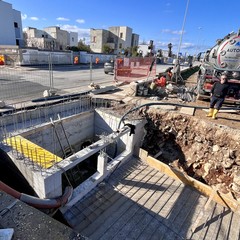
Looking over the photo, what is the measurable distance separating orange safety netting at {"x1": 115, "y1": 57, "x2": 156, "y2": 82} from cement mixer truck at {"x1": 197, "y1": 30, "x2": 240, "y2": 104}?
494cm

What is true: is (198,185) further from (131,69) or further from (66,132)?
(131,69)

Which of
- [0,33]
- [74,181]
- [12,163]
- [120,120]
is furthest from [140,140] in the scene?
[0,33]

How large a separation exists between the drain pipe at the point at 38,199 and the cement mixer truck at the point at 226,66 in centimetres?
838

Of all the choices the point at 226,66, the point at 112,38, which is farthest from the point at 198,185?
the point at 112,38

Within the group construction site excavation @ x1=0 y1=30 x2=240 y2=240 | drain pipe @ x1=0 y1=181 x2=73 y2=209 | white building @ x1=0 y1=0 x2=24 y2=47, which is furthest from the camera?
white building @ x1=0 y1=0 x2=24 y2=47

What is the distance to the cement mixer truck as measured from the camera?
28.9 ft

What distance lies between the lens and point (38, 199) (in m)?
4.13

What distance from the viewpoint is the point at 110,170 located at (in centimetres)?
615

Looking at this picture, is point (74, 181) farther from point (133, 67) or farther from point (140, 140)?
point (133, 67)

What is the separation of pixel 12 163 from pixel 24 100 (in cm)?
500

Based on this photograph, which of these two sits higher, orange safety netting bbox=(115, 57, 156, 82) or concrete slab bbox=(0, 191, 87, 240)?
orange safety netting bbox=(115, 57, 156, 82)

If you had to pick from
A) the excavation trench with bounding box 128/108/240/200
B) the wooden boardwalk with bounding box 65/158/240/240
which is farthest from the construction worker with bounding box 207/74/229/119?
the wooden boardwalk with bounding box 65/158/240/240

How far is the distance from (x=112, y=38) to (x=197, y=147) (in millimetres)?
66549

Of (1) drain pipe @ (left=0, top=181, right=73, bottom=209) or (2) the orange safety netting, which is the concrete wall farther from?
(2) the orange safety netting
